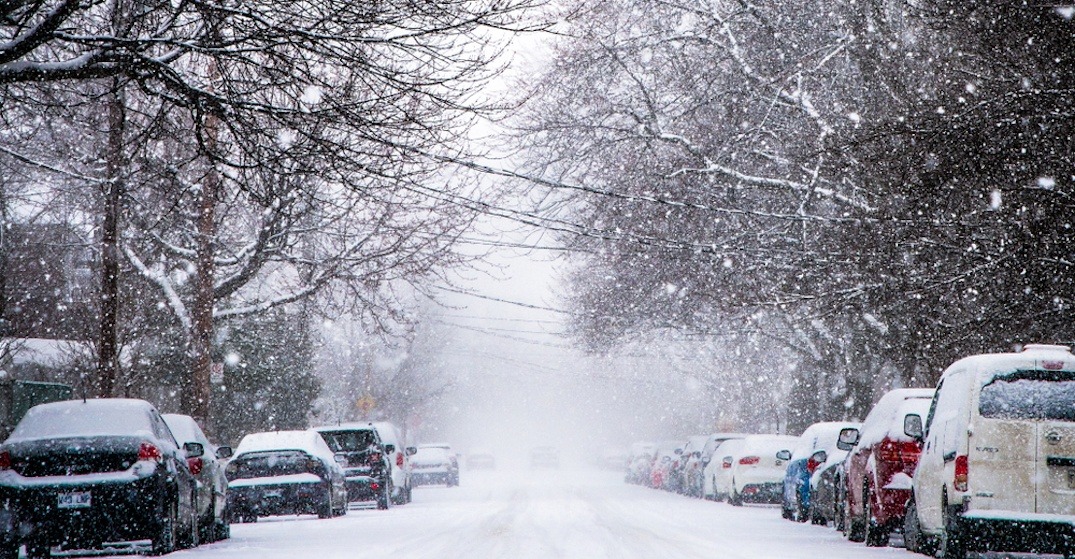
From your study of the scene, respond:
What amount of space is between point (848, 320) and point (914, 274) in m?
11.8

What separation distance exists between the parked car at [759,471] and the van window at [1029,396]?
1571 cm

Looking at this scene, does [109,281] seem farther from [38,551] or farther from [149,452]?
[38,551]

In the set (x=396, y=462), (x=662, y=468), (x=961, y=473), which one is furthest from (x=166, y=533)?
(x=662, y=468)

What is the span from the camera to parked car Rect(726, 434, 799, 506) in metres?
27.9

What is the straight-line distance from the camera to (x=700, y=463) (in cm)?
3403

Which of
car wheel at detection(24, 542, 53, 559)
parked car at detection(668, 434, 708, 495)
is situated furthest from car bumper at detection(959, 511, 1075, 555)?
parked car at detection(668, 434, 708, 495)

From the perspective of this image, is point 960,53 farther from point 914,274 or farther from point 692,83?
point 692,83

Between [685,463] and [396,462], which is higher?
[396,462]

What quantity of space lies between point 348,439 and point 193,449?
10625mm

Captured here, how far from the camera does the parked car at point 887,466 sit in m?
15.2

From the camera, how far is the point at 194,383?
25.1 meters

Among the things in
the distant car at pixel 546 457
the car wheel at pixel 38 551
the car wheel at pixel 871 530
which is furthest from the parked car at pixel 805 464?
the distant car at pixel 546 457

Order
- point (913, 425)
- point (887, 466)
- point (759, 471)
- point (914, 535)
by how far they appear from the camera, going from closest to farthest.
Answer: point (913, 425)
point (914, 535)
point (887, 466)
point (759, 471)

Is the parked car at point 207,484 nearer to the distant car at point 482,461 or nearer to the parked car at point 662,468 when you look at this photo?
the parked car at point 662,468
